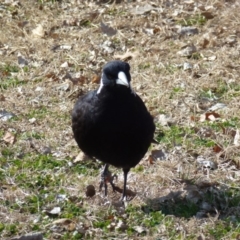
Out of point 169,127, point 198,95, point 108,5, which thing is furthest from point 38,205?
point 108,5

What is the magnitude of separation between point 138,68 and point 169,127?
58.0 inches

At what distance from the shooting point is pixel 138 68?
7422 mm

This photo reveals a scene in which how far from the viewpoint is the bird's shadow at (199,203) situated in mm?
4844

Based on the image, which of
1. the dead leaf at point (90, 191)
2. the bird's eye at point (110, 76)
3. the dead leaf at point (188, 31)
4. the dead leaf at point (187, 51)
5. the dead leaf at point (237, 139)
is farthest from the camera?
the dead leaf at point (188, 31)

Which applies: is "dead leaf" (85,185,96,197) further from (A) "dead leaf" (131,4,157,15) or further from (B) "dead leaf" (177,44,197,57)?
(A) "dead leaf" (131,4,157,15)

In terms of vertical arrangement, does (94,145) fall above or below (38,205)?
above

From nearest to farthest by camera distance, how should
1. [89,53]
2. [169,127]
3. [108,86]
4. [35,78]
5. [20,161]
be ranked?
[108,86], [20,161], [169,127], [35,78], [89,53]

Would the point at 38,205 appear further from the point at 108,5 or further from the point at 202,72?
the point at 108,5

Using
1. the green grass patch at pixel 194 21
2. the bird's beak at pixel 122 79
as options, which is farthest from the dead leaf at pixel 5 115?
the green grass patch at pixel 194 21

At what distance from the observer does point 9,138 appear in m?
5.82

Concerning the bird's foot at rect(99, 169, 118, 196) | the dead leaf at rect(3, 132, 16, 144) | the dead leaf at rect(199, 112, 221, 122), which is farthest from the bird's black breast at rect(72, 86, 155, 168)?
the dead leaf at rect(199, 112, 221, 122)

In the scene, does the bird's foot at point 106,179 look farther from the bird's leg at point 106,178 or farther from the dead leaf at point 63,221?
the dead leaf at point 63,221

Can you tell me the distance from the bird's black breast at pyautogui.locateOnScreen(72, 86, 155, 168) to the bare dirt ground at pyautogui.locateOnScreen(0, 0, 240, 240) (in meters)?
0.37

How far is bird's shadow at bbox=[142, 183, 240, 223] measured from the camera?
484 centimetres
